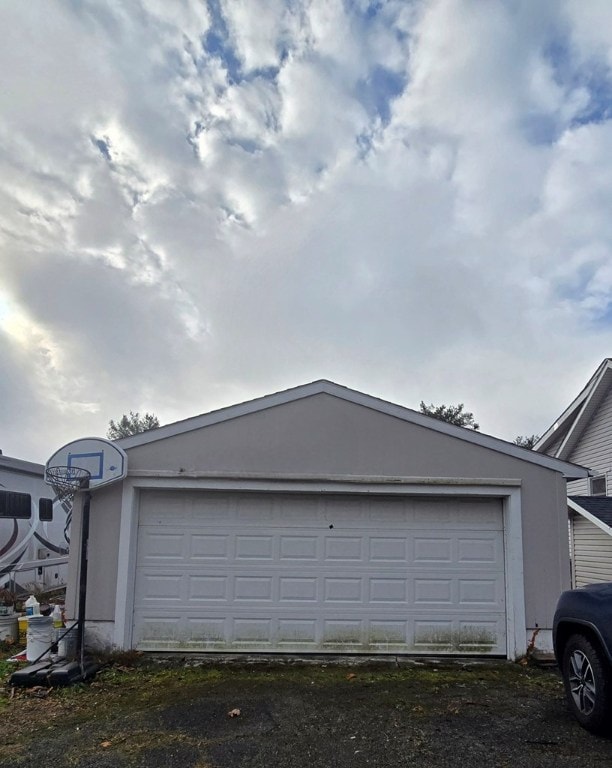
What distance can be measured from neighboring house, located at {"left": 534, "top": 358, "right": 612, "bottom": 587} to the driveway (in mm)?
3544

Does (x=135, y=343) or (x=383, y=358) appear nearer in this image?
(x=135, y=343)

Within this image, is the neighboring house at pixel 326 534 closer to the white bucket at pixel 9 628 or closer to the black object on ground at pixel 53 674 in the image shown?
the black object on ground at pixel 53 674

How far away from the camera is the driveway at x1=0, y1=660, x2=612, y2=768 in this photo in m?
Answer: 4.18

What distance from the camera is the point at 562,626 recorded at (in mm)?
4953

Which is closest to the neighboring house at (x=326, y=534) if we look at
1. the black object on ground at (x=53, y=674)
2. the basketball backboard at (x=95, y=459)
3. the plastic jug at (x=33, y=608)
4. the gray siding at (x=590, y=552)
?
the basketball backboard at (x=95, y=459)

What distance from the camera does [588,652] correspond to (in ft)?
14.6

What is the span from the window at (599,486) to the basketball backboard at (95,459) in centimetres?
967

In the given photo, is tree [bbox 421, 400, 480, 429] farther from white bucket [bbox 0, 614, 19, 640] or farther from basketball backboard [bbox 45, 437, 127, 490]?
basketball backboard [bbox 45, 437, 127, 490]

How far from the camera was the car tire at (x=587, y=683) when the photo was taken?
14.0 feet

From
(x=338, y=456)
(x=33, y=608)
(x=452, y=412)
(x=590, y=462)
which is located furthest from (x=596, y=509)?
(x=452, y=412)

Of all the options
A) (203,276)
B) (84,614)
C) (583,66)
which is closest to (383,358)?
(203,276)

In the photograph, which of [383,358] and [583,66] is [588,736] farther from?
[383,358]

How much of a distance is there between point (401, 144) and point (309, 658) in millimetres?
7673

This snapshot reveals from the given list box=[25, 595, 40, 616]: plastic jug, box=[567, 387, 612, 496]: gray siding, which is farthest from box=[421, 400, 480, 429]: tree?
box=[25, 595, 40, 616]: plastic jug
